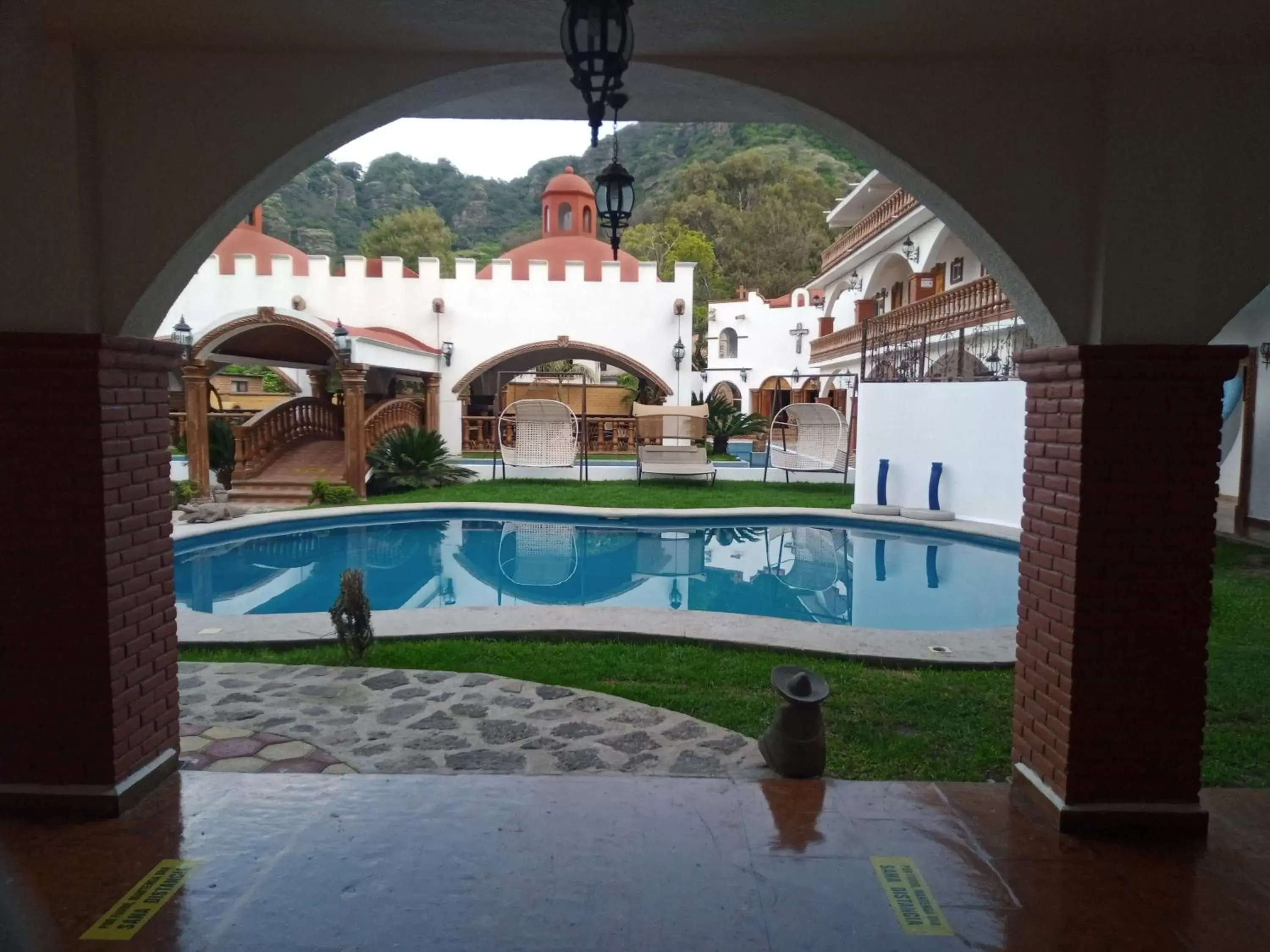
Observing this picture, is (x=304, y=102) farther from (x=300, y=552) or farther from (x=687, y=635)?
(x=300, y=552)

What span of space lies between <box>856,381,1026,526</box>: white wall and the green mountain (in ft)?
125

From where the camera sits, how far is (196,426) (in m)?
14.4

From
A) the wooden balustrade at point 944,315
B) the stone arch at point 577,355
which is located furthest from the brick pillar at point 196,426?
the wooden balustrade at point 944,315

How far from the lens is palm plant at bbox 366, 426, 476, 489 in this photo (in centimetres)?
1588

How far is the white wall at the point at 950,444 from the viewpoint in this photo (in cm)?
1225

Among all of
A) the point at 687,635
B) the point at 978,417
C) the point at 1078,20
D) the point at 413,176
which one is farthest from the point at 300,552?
the point at 413,176

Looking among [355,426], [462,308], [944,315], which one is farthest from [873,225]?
[355,426]

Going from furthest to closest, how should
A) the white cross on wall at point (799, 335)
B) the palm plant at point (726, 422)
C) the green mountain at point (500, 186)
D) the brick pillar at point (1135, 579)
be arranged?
the green mountain at point (500, 186) → the white cross on wall at point (799, 335) → the palm plant at point (726, 422) → the brick pillar at point (1135, 579)

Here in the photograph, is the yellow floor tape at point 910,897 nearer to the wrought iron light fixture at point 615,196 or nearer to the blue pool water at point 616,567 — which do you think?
the wrought iron light fixture at point 615,196

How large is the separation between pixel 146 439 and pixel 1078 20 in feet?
13.6

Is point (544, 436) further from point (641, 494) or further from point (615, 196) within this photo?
point (615, 196)

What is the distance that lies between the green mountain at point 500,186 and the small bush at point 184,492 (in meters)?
36.5

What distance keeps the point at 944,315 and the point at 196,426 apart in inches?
607

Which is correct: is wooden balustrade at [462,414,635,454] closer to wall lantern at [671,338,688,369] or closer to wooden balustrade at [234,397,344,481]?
wall lantern at [671,338,688,369]
